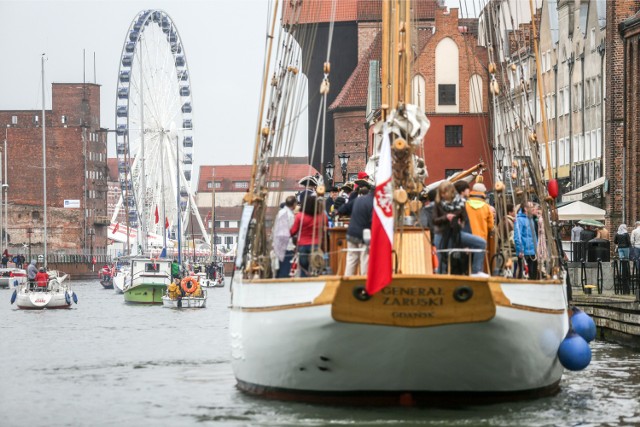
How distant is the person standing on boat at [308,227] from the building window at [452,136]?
6060 centimetres

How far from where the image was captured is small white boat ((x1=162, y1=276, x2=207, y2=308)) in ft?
227

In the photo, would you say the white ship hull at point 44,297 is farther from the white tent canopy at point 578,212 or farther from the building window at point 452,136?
the white tent canopy at point 578,212

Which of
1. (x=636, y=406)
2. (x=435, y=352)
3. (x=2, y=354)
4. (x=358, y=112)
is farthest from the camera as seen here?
(x=358, y=112)

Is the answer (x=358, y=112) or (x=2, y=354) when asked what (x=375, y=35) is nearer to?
(x=358, y=112)

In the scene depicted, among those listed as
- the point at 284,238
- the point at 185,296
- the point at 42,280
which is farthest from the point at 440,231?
the point at 42,280

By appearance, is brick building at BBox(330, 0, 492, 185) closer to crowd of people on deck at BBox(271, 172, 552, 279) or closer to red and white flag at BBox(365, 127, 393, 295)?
crowd of people on deck at BBox(271, 172, 552, 279)

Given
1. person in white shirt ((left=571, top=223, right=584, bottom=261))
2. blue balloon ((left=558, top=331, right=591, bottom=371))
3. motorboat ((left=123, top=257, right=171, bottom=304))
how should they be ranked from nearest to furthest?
blue balloon ((left=558, top=331, right=591, bottom=371)), person in white shirt ((left=571, top=223, right=584, bottom=261)), motorboat ((left=123, top=257, right=171, bottom=304))

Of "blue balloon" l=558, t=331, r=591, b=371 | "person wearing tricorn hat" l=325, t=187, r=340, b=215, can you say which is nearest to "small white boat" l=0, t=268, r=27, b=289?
"person wearing tricorn hat" l=325, t=187, r=340, b=215

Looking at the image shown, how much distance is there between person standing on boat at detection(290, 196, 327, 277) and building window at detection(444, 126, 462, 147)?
6060 centimetres

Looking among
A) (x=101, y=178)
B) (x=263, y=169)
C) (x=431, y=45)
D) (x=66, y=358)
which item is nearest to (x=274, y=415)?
(x=263, y=169)

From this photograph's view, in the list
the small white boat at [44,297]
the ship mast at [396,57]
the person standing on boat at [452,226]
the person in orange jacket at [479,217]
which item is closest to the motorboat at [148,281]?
the small white boat at [44,297]

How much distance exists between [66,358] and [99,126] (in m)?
160

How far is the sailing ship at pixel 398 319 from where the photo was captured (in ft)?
59.9

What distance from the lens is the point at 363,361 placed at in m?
19.2
